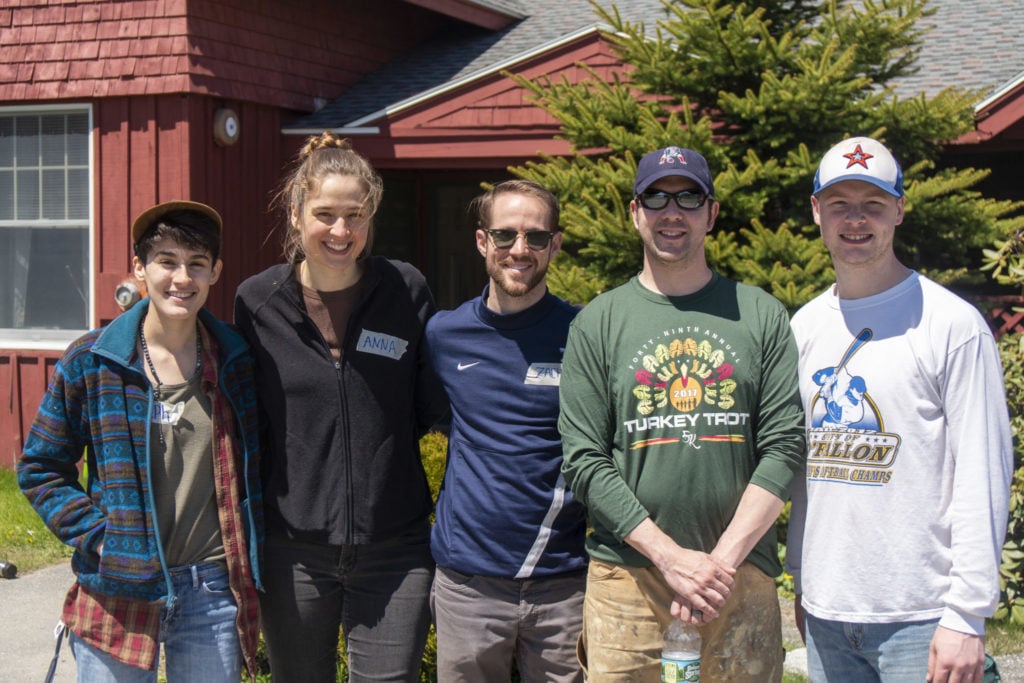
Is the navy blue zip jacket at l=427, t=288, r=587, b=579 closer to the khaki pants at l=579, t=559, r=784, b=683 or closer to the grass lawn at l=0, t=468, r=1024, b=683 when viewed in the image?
the khaki pants at l=579, t=559, r=784, b=683

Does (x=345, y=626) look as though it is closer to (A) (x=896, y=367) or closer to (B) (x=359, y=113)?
(A) (x=896, y=367)

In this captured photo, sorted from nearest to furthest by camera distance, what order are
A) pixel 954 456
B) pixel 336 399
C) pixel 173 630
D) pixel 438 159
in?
pixel 954 456, pixel 173 630, pixel 336 399, pixel 438 159

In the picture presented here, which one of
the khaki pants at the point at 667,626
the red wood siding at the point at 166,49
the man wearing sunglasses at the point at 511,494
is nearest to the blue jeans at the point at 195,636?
the man wearing sunglasses at the point at 511,494

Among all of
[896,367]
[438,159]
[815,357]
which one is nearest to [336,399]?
[815,357]

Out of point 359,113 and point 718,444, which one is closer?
point 718,444

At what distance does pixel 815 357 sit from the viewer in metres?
2.90

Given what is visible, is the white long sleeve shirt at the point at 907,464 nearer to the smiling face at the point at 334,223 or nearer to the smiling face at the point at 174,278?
the smiling face at the point at 334,223

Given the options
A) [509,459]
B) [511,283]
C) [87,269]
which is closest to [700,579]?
[509,459]

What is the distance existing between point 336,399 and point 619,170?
3631mm

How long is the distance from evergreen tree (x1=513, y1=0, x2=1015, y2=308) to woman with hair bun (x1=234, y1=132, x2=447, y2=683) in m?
3.09

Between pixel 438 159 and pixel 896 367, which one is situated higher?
pixel 438 159

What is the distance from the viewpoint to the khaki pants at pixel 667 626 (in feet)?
9.64

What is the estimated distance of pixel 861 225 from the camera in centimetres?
287

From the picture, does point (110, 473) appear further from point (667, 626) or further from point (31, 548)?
point (31, 548)
